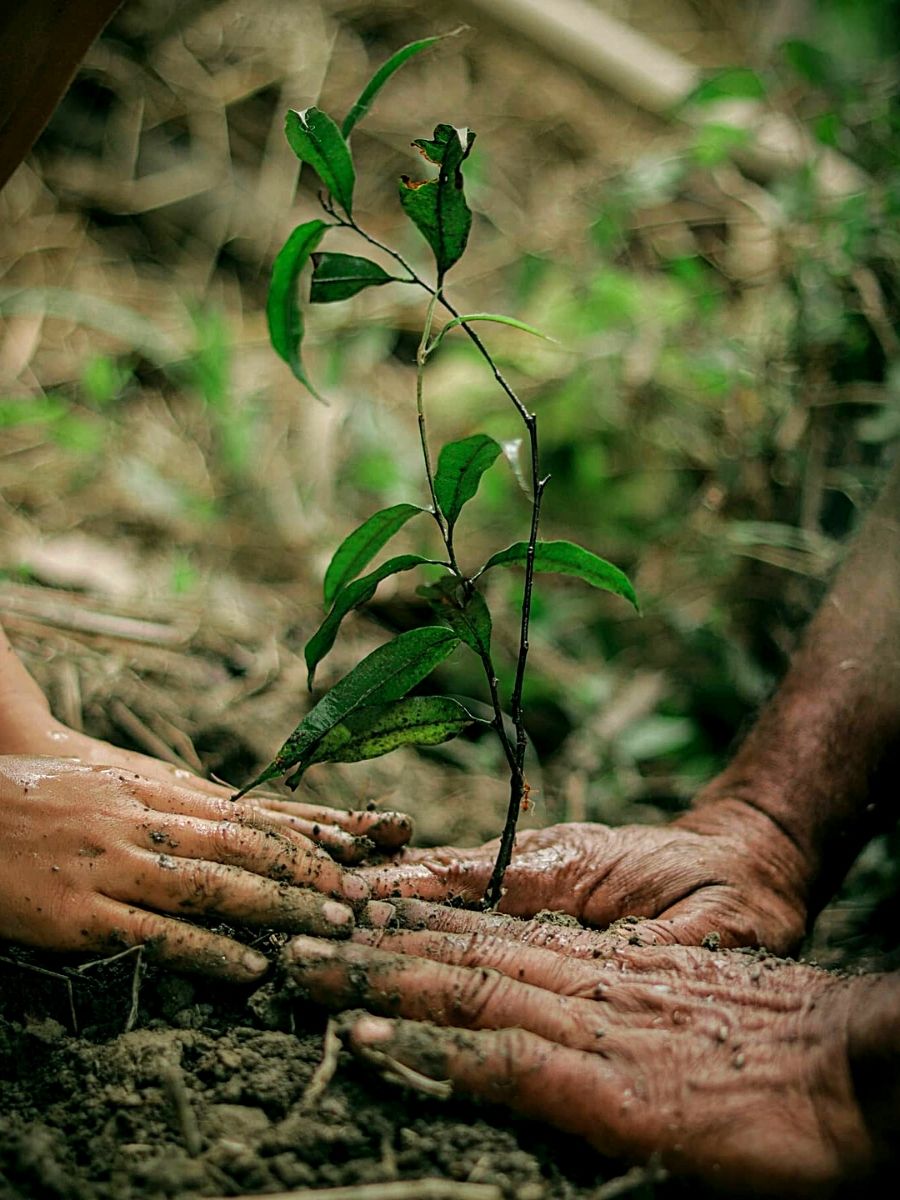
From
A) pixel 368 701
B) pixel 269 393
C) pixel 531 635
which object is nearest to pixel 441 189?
pixel 368 701

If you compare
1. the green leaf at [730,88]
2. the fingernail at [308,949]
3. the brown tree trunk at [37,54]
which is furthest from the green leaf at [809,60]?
the fingernail at [308,949]

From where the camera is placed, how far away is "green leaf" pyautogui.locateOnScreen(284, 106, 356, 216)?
3.50 feet

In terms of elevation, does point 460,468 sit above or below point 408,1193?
above

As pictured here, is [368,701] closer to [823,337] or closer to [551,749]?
[551,749]

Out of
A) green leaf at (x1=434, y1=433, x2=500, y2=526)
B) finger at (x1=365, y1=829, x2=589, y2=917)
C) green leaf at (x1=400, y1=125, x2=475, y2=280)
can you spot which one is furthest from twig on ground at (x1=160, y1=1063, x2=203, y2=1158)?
green leaf at (x1=400, y1=125, x2=475, y2=280)

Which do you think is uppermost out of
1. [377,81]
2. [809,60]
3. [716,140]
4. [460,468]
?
[809,60]

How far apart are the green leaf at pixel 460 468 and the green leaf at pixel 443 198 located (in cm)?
19

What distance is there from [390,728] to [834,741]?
30.1 inches

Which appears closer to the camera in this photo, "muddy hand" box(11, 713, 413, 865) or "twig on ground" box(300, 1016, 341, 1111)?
"twig on ground" box(300, 1016, 341, 1111)

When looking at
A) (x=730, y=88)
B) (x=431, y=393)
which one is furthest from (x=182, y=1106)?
(x=730, y=88)

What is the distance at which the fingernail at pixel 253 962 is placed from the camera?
1.00m

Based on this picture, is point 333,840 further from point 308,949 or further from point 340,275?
point 340,275

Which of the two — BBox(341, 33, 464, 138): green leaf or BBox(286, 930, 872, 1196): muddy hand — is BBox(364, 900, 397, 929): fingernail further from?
BBox(341, 33, 464, 138): green leaf

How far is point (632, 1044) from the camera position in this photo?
92 centimetres
